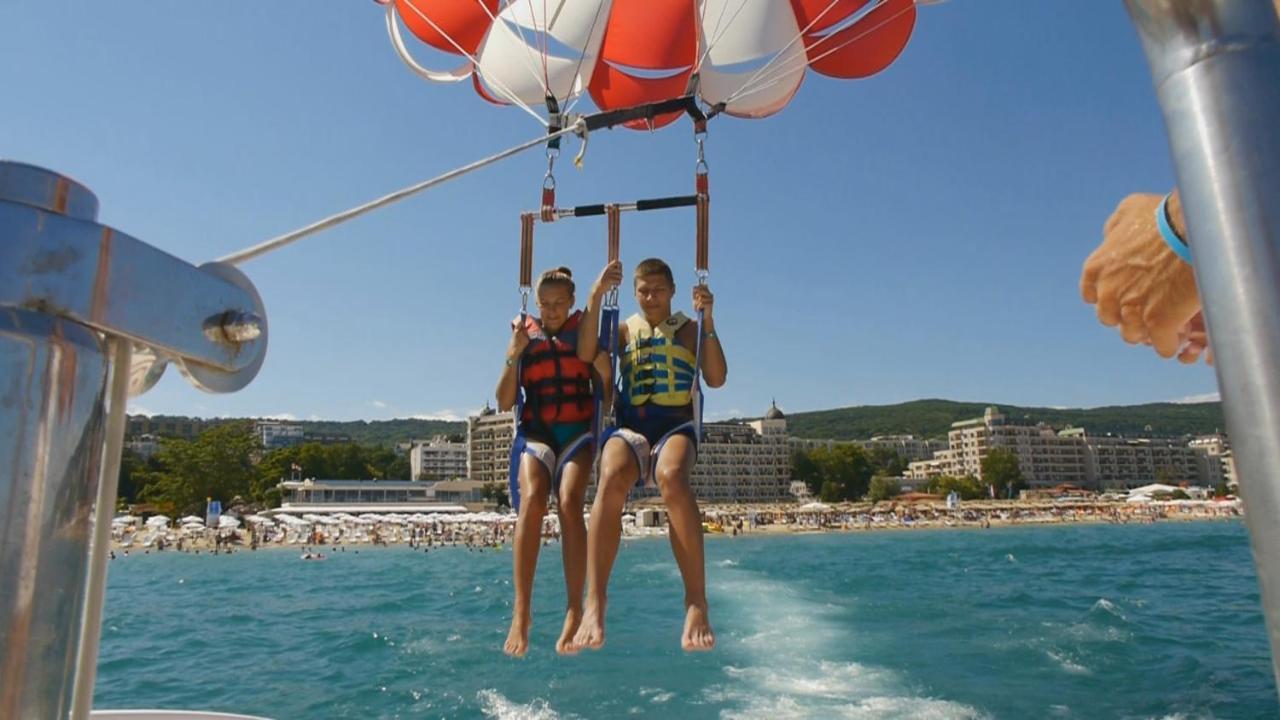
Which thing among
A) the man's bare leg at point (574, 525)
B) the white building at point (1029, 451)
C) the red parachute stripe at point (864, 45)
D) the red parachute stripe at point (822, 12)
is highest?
the white building at point (1029, 451)

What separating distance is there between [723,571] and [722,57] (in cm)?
3413

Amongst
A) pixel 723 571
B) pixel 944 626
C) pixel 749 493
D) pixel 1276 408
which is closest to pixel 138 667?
pixel 944 626

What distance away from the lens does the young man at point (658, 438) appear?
4.19 meters

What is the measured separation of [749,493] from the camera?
124688 millimetres

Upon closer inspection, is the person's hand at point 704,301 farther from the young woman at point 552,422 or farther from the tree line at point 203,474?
the tree line at point 203,474

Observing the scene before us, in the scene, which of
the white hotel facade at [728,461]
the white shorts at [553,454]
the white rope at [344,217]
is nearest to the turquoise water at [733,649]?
the white shorts at [553,454]

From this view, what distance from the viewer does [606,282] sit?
14.9 feet

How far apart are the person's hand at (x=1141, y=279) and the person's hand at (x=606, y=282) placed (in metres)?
3.12

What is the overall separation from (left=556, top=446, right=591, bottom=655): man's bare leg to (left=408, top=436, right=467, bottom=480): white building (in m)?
143

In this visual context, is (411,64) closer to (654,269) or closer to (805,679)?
(654,269)

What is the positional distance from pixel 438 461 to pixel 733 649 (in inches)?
5367

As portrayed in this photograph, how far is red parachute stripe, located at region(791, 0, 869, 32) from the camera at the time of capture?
673cm

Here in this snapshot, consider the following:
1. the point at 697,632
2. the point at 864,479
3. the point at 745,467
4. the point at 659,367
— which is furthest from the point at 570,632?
the point at 745,467

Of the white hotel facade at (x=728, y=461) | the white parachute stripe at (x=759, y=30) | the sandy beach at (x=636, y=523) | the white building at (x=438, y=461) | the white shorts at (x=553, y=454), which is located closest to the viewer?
the white shorts at (x=553, y=454)
